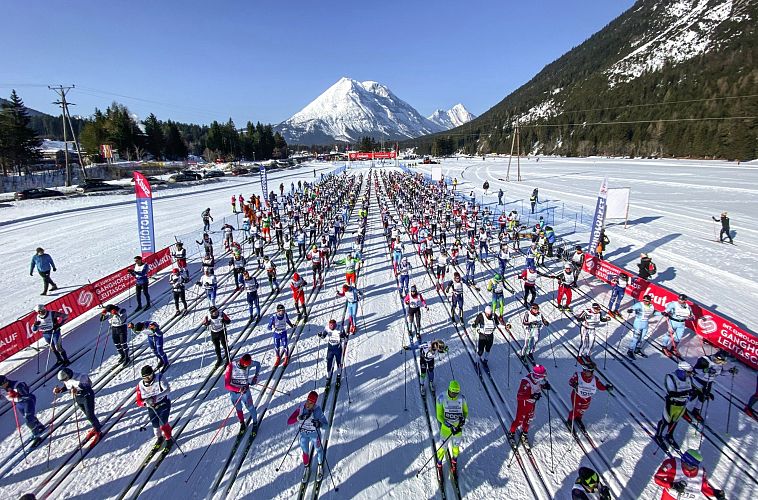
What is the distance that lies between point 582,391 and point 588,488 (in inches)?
102

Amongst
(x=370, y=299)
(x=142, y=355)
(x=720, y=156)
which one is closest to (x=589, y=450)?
(x=370, y=299)

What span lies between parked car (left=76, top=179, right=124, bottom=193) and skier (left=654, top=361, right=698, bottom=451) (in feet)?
188

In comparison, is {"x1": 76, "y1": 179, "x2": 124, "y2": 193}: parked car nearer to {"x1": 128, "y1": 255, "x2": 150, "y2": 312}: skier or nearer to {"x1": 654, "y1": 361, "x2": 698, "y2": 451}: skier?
{"x1": 128, "y1": 255, "x2": 150, "y2": 312}: skier

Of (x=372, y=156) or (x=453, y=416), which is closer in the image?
(x=453, y=416)

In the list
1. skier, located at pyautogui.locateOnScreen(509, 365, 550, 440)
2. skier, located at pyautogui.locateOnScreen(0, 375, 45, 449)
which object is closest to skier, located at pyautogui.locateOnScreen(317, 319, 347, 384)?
skier, located at pyautogui.locateOnScreen(509, 365, 550, 440)

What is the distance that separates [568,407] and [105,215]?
39.9m

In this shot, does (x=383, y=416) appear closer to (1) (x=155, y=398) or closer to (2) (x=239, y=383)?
(2) (x=239, y=383)

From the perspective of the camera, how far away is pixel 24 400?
6645 mm

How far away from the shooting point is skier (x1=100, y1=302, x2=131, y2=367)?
902 centimetres

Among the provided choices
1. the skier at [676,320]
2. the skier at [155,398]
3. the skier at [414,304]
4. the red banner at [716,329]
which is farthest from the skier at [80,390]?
the red banner at [716,329]

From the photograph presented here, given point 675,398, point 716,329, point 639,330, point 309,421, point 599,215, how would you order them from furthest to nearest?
point 599,215, point 716,329, point 639,330, point 675,398, point 309,421

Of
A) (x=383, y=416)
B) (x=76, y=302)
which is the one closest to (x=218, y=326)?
(x=383, y=416)

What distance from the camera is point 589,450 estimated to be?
658cm

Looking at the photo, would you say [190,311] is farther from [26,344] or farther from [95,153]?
[95,153]
